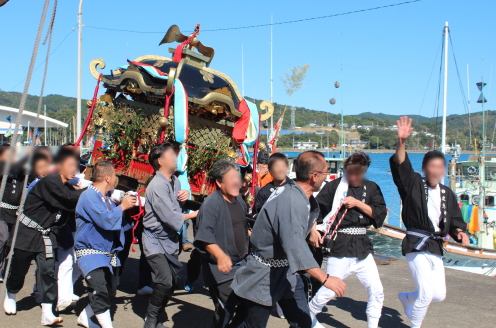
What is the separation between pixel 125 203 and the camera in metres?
4.59

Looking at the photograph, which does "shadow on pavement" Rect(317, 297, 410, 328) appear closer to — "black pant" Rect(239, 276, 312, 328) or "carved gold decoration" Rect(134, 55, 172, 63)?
"black pant" Rect(239, 276, 312, 328)

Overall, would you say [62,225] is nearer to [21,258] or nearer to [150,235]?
[21,258]

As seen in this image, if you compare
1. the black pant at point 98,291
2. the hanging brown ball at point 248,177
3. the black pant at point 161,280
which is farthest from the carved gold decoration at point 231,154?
the black pant at point 98,291

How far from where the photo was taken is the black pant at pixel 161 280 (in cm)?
452

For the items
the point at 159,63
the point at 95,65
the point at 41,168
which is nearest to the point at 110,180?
the point at 41,168

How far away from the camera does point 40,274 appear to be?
4.97m

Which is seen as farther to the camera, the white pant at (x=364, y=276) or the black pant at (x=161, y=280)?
the white pant at (x=364, y=276)

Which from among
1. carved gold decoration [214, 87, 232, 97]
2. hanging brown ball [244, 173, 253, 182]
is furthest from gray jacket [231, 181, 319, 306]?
carved gold decoration [214, 87, 232, 97]

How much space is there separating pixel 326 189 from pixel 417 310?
1.50 metres

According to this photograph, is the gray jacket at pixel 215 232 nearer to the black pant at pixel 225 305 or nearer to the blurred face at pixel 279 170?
the black pant at pixel 225 305

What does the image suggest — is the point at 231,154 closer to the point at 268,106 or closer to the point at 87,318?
the point at 268,106

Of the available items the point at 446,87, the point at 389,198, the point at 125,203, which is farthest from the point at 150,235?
the point at 389,198

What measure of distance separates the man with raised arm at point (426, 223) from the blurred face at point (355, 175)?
338 mm

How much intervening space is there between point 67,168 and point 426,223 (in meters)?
3.73
